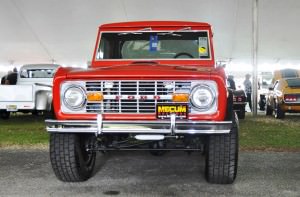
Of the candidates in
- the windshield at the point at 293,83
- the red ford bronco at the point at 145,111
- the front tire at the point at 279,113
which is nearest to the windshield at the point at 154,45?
the red ford bronco at the point at 145,111

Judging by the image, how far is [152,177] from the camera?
5656mm

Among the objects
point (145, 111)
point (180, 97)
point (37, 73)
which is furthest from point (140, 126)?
point (37, 73)

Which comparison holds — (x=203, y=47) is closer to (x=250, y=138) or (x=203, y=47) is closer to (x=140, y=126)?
(x=140, y=126)

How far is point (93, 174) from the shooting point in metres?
5.91

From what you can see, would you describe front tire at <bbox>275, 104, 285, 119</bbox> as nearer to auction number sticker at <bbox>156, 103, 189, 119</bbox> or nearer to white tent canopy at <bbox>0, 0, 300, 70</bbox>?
white tent canopy at <bbox>0, 0, 300, 70</bbox>

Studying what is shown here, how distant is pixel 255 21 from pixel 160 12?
13.5ft

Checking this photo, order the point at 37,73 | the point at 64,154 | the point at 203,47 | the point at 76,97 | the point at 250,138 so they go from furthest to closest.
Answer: the point at 37,73 → the point at 250,138 → the point at 203,47 → the point at 64,154 → the point at 76,97

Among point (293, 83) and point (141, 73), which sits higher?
point (293, 83)

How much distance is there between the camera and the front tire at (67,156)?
5.16 metres

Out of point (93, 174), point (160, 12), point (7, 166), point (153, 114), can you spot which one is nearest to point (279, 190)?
point (153, 114)

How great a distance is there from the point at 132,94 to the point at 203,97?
0.74 m

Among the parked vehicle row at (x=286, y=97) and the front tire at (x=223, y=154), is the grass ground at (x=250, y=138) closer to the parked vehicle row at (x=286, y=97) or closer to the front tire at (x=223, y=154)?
the parked vehicle row at (x=286, y=97)

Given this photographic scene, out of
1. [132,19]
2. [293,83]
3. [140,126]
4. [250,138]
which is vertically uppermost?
[132,19]

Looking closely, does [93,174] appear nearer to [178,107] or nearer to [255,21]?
[178,107]
